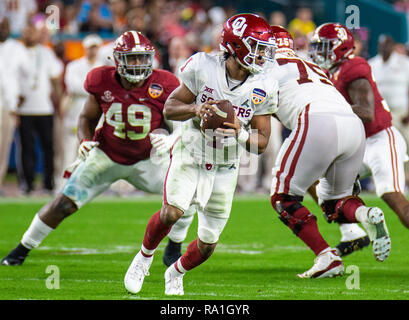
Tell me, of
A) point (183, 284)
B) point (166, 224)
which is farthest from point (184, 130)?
point (183, 284)

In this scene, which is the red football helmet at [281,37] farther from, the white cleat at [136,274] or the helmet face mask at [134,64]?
the white cleat at [136,274]

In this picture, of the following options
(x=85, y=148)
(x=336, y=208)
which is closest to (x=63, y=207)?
(x=85, y=148)

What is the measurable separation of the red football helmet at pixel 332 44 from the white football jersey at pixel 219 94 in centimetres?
125

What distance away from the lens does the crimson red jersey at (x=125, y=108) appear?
6246mm

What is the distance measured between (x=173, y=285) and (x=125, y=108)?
1752 millimetres

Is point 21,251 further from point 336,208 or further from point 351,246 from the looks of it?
point 351,246

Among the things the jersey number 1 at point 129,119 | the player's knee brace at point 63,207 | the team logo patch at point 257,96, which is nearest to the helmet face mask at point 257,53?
the team logo patch at point 257,96

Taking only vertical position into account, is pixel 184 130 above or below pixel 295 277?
above

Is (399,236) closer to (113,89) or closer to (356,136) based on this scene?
(356,136)

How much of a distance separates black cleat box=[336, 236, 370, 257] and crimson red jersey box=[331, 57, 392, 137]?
31.5 inches

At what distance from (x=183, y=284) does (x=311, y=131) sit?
1.25 metres

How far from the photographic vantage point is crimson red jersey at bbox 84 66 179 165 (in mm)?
6246

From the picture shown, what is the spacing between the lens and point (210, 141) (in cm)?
497
